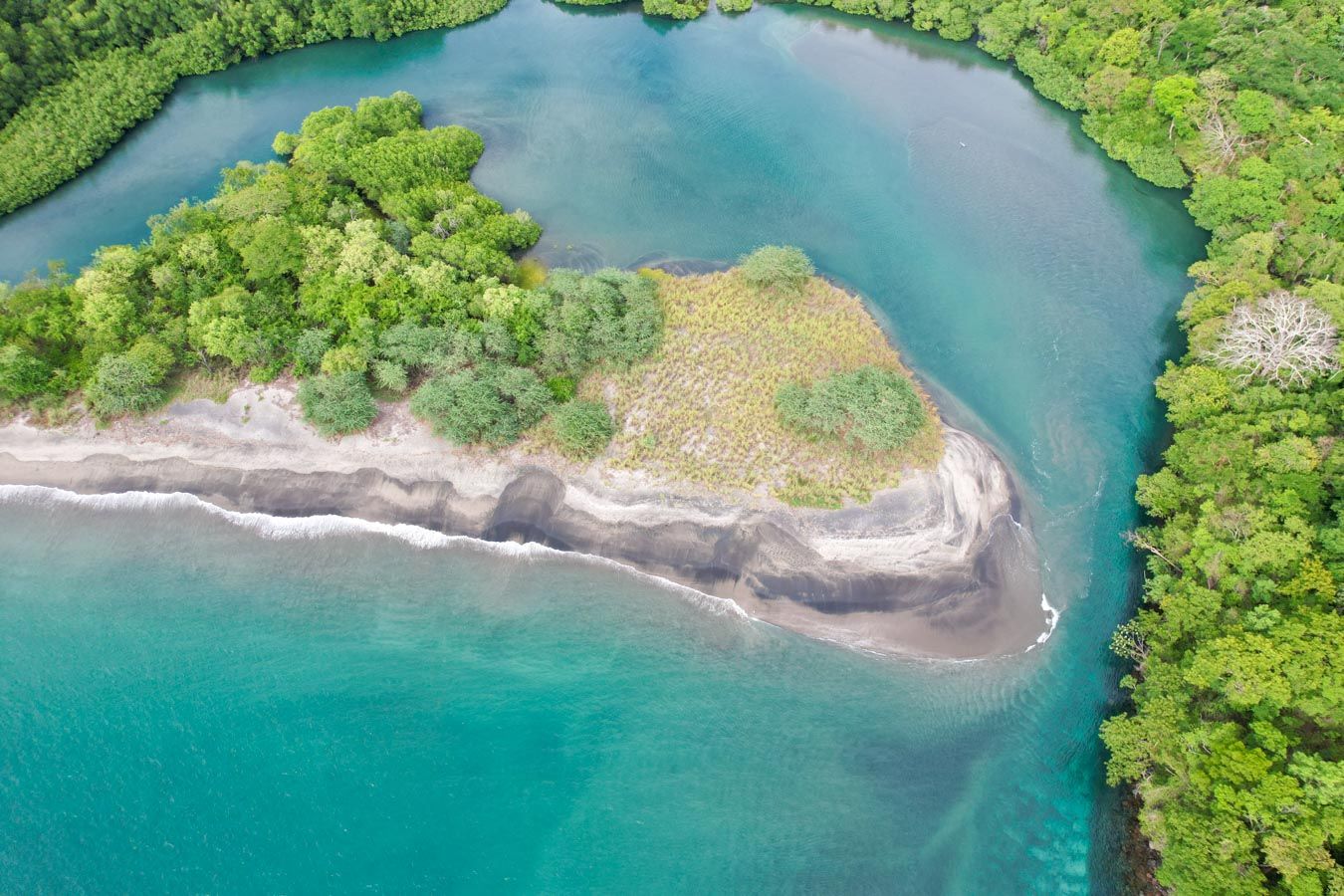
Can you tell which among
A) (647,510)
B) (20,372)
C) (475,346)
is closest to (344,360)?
(475,346)

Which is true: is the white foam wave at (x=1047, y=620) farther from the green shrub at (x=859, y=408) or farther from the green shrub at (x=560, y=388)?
the green shrub at (x=560, y=388)

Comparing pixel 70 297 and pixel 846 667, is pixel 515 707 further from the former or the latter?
pixel 70 297

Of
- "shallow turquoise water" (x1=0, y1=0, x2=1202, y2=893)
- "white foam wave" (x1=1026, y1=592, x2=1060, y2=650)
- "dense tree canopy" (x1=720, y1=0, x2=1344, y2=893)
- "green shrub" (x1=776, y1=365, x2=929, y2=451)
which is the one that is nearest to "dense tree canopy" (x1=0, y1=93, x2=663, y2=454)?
"shallow turquoise water" (x1=0, y1=0, x2=1202, y2=893)

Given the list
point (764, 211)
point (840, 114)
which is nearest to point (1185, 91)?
point (840, 114)

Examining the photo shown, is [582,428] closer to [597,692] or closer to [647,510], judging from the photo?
[647,510]

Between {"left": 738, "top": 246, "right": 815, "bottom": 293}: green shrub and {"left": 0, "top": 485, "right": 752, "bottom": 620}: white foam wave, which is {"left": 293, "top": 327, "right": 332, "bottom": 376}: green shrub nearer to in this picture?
{"left": 0, "top": 485, "right": 752, "bottom": 620}: white foam wave

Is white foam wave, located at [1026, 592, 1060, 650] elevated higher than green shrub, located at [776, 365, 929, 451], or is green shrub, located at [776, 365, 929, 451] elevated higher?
green shrub, located at [776, 365, 929, 451]

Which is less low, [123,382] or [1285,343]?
[1285,343]
